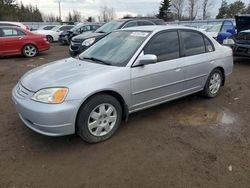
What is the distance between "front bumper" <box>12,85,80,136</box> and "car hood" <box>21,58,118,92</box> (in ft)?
0.92

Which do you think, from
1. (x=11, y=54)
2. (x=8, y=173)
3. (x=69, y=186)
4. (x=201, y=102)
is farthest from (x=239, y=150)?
(x=11, y=54)

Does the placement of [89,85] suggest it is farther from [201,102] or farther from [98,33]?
[98,33]

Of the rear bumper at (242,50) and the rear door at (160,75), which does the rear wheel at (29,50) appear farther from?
the rear door at (160,75)

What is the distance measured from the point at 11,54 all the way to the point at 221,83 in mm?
9827

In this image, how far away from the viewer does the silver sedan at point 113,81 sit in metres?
3.40

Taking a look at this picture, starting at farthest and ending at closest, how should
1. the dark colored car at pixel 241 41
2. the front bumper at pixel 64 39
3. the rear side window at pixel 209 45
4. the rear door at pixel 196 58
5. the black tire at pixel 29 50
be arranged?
the front bumper at pixel 64 39, the black tire at pixel 29 50, the dark colored car at pixel 241 41, the rear side window at pixel 209 45, the rear door at pixel 196 58

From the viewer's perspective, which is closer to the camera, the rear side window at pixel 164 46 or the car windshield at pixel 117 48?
the car windshield at pixel 117 48

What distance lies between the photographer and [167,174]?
3.06 meters

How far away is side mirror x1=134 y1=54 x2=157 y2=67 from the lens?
3.94 metres

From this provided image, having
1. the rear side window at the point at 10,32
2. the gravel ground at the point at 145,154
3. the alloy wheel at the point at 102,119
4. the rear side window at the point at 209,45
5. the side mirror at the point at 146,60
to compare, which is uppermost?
the rear side window at the point at 10,32

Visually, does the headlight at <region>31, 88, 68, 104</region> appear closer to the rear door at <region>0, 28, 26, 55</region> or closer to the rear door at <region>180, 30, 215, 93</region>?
the rear door at <region>180, 30, 215, 93</region>

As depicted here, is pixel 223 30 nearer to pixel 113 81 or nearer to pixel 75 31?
pixel 75 31

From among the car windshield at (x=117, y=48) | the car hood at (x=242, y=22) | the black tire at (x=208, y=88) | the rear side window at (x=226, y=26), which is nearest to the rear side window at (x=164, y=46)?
the car windshield at (x=117, y=48)

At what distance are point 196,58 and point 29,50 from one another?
31.6 ft
